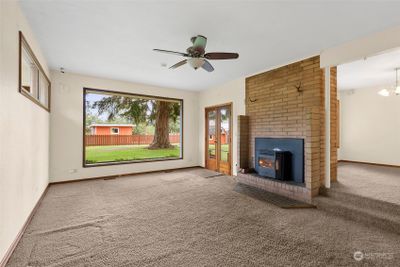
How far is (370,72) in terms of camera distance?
15.2 ft

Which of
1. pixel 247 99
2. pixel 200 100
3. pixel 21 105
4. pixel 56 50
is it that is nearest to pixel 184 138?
pixel 200 100

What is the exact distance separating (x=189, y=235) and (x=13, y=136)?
7.67ft

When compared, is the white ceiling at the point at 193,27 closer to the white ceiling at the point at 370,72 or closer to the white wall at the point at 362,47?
the white wall at the point at 362,47

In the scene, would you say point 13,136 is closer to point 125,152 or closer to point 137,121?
point 137,121

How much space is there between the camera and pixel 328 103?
12.1 feet

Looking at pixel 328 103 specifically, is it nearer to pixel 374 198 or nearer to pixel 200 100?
pixel 374 198

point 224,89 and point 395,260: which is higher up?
point 224,89

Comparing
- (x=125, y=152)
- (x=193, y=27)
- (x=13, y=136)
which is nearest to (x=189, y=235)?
(x=13, y=136)

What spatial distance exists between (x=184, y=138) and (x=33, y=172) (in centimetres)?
435

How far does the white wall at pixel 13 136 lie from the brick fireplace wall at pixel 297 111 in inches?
163

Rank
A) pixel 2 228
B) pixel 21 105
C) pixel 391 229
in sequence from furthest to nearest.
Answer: pixel 391 229 → pixel 21 105 → pixel 2 228

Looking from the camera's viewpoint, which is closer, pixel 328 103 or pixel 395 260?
pixel 395 260

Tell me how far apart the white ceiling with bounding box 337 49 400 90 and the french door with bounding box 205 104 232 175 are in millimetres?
3074

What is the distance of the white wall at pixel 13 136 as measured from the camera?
1823 mm
